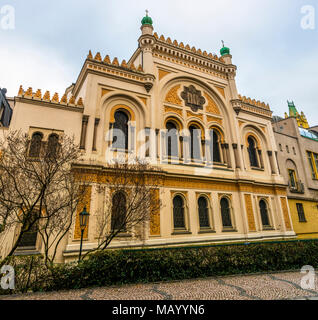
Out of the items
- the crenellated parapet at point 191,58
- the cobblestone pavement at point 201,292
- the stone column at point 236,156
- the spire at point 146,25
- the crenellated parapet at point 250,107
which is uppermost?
the spire at point 146,25

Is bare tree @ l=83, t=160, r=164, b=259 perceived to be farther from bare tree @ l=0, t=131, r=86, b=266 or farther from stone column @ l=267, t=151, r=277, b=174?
stone column @ l=267, t=151, r=277, b=174

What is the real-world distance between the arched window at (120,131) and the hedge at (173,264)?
6.71 meters

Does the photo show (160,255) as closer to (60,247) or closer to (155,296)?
(155,296)

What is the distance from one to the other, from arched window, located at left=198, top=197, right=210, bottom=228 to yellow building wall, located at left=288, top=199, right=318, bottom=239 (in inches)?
380

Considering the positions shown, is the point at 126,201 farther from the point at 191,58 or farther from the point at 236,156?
the point at 191,58

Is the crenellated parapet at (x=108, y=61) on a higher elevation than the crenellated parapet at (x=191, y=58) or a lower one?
lower

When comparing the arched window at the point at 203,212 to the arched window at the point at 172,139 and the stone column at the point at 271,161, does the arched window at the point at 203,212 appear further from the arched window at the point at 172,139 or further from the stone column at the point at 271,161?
the stone column at the point at 271,161

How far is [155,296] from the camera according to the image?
6238 mm

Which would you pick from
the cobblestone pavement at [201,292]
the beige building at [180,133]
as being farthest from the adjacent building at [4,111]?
the cobblestone pavement at [201,292]

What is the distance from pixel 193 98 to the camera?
16906 mm

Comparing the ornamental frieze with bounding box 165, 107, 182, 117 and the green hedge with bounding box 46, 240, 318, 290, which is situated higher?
the ornamental frieze with bounding box 165, 107, 182, 117

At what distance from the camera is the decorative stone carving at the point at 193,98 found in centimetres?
1652

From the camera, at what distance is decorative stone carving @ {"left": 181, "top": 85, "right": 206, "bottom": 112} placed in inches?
650

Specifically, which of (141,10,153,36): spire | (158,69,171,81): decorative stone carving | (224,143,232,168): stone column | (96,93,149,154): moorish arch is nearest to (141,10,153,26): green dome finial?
(141,10,153,36): spire
